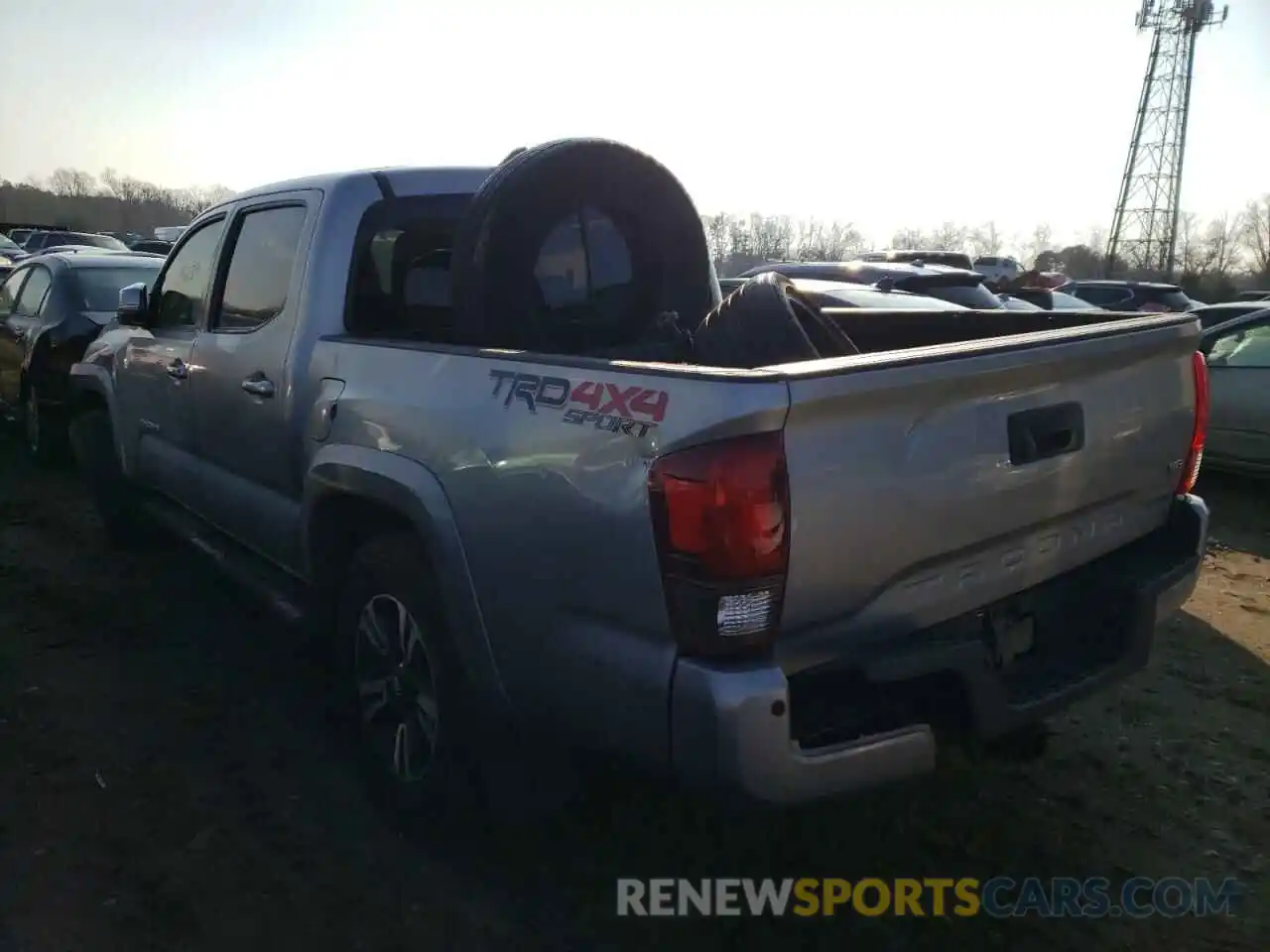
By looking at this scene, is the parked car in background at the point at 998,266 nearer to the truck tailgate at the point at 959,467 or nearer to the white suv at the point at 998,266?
the white suv at the point at 998,266

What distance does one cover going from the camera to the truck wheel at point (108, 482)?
5.61m

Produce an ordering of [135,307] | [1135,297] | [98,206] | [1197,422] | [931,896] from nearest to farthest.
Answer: [931,896]
[1197,422]
[135,307]
[1135,297]
[98,206]

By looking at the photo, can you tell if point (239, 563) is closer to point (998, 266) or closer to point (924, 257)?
point (924, 257)

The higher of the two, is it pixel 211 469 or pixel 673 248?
pixel 673 248

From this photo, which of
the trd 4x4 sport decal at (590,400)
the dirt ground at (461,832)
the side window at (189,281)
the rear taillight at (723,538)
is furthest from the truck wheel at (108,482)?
the rear taillight at (723,538)

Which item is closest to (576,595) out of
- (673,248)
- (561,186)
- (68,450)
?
(561,186)

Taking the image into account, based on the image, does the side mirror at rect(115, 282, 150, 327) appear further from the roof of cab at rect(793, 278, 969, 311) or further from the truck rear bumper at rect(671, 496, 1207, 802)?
the roof of cab at rect(793, 278, 969, 311)

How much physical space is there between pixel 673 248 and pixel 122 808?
2.63 meters

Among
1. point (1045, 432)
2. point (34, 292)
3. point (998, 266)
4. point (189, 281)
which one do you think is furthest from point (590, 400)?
point (998, 266)

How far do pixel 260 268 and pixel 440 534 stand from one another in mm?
1946

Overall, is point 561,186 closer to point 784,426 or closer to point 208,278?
point 784,426

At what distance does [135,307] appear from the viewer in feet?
16.3

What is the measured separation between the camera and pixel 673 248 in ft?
12.0

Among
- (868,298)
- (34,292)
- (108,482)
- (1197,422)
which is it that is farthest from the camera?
(34,292)
